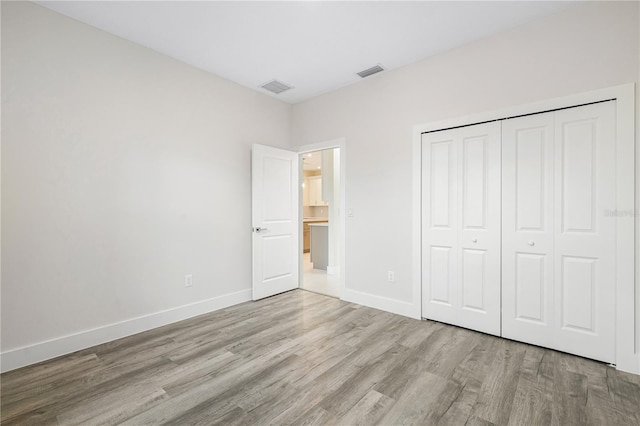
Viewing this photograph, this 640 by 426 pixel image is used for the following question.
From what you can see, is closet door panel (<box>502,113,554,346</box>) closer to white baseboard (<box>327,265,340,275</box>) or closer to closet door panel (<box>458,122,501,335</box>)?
closet door panel (<box>458,122,501,335</box>)

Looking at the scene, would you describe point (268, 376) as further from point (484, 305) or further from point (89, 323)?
point (484, 305)

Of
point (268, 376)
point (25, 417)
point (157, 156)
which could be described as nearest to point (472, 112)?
point (268, 376)

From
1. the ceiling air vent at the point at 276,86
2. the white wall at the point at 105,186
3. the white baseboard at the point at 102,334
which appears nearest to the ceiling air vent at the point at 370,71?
the ceiling air vent at the point at 276,86

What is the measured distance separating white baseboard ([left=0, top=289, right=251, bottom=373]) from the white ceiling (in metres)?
2.79

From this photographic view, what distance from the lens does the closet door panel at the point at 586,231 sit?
2.27m

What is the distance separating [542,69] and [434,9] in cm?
109

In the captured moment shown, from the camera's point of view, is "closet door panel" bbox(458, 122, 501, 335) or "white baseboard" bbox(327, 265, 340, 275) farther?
"white baseboard" bbox(327, 265, 340, 275)

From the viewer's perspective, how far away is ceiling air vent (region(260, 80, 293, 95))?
385 centimetres

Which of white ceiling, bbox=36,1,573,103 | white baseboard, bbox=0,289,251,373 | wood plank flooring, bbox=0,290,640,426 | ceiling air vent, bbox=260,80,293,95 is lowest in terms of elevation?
wood plank flooring, bbox=0,290,640,426

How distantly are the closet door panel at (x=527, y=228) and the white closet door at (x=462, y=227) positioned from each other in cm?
8

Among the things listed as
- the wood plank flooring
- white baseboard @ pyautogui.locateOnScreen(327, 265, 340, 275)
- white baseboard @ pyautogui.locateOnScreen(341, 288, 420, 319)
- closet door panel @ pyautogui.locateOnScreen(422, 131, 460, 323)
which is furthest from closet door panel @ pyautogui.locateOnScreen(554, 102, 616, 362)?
white baseboard @ pyautogui.locateOnScreen(327, 265, 340, 275)

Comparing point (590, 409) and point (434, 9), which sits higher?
point (434, 9)

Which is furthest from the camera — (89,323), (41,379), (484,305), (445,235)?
(445,235)

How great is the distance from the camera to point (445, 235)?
310 centimetres
